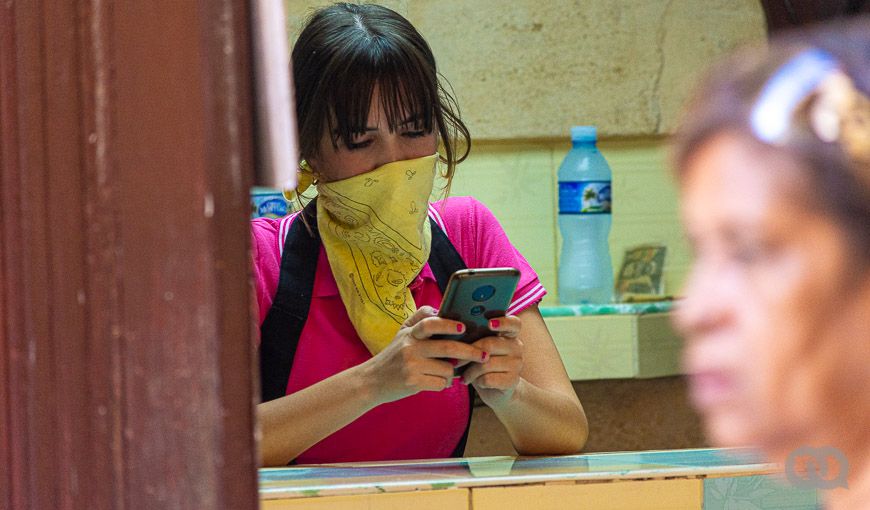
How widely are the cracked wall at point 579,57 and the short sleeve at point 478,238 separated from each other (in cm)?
87

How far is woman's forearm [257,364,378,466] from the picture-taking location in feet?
4.57

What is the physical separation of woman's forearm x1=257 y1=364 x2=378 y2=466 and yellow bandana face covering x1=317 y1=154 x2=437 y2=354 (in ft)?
0.45

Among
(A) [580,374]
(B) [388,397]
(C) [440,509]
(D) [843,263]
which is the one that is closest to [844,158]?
(D) [843,263]

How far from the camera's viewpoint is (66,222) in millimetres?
570

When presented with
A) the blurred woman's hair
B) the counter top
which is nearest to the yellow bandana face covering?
the counter top

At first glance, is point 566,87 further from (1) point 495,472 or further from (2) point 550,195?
(1) point 495,472

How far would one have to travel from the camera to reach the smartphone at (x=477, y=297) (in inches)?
48.7

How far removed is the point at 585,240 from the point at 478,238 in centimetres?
88

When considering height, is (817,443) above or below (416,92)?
below

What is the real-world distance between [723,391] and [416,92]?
1.23 metres

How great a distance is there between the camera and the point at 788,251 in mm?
279

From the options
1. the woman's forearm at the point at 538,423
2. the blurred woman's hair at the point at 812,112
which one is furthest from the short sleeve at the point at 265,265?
the blurred woman's hair at the point at 812,112

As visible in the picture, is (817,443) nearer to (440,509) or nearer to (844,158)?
(844,158)

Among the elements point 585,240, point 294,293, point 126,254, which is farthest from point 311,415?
point 585,240
